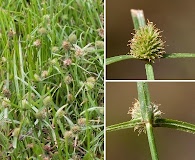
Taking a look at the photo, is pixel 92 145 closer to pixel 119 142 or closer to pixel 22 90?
pixel 119 142

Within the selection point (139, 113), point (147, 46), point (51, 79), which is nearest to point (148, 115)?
point (139, 113)

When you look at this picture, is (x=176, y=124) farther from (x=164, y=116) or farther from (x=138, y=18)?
(x=138, y=18)

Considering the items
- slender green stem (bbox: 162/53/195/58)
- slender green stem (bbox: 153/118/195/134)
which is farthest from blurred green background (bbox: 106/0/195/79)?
slender green stem (bbox: 153/118/195/134)

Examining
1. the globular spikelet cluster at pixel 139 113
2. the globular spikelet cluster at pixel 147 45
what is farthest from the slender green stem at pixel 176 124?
the globular spikelet cluster at pixel 147 45

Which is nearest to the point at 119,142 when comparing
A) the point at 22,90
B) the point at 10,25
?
the point at 22,90

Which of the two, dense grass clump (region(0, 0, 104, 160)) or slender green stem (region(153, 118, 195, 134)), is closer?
slender green stem (region(153, 118, 195, 134))

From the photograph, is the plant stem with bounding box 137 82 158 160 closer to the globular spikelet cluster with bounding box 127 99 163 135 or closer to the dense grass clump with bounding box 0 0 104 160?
the globular spikelet cluster with bounding box 127 99 163 135
